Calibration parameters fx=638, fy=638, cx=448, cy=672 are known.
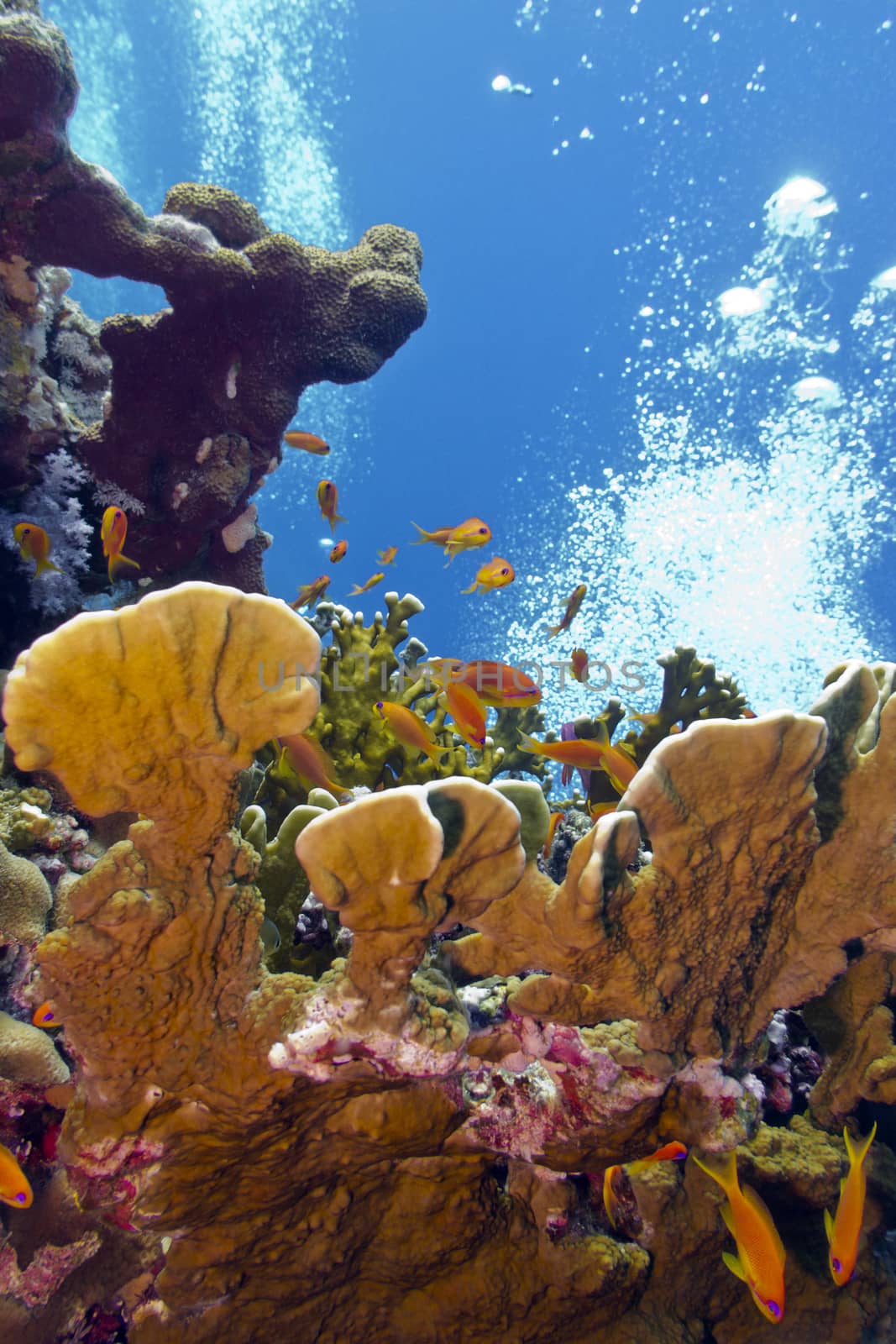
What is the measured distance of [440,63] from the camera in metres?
36.0

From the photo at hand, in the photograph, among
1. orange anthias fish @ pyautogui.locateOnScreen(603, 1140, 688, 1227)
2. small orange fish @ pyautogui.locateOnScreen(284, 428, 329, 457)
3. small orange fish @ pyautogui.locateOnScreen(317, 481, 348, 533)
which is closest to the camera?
orange anthias fish @ pyautogui.locateOnScreen(603, 1140, 688, 1227)

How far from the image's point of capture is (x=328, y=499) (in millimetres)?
5035

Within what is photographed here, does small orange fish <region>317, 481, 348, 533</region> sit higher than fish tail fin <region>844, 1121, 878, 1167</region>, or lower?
higher

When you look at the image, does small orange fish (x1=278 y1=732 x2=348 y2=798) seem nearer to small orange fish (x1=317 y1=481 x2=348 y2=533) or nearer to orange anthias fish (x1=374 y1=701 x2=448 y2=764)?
orange anthias fish (x1=374 y1=701 x2=448 y2=764)

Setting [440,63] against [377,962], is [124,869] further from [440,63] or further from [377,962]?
[440,63]

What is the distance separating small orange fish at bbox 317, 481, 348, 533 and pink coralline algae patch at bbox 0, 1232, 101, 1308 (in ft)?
14.1

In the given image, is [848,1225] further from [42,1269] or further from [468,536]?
[468,536]

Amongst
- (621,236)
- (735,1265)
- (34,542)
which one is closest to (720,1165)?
(735,1265)

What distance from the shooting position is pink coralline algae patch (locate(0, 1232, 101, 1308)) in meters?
2.20

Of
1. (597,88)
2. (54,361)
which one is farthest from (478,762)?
(597,88)

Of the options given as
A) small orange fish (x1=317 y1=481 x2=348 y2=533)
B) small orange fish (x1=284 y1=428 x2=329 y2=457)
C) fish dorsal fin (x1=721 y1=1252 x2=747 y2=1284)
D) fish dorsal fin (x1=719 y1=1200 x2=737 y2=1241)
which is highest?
small orange fish (x1=284 y1=428 x2=329 y2=457)

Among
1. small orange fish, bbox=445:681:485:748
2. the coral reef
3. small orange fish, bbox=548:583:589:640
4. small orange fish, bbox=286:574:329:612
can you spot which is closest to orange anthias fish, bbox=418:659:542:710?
small orange fish, bbox=445:681:485:748

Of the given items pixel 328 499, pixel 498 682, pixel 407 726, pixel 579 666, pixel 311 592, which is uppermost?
pixel 328 499

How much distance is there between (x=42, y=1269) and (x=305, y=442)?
511 cm
